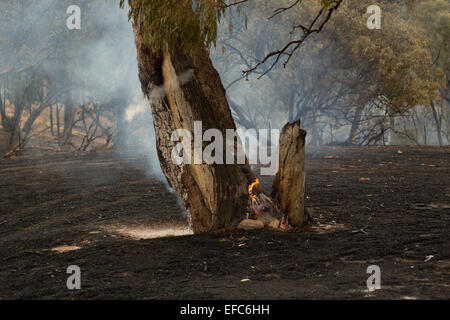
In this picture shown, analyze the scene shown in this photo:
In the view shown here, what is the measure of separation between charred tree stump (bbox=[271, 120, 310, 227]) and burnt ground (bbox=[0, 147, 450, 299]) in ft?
0.94

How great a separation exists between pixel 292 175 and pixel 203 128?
1168 mm

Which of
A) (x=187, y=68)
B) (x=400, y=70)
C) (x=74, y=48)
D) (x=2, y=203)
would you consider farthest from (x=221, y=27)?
(x=187, y=68)

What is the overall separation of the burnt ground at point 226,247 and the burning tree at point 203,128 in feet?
1.31

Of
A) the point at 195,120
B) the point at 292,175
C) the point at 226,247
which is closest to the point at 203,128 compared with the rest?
the point at 195,120

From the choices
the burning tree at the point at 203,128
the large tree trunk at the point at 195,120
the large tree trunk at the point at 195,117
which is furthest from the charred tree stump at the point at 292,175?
the large tree trunk at the point at 195,117

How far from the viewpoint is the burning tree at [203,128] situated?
712cm

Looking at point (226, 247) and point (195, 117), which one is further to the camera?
point (195, 117)

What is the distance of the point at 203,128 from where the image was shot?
23.3 feet

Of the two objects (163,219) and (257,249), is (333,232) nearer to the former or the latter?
(257,249)

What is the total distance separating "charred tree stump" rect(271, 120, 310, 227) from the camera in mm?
7168

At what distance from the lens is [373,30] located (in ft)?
75.4

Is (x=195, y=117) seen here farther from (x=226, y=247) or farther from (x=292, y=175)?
(x=226, y=247)

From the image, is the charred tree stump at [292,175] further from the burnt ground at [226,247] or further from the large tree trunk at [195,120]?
the burnt ground at [226,247]

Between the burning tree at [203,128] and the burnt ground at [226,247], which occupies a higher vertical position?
the burning tree at [203,128]
